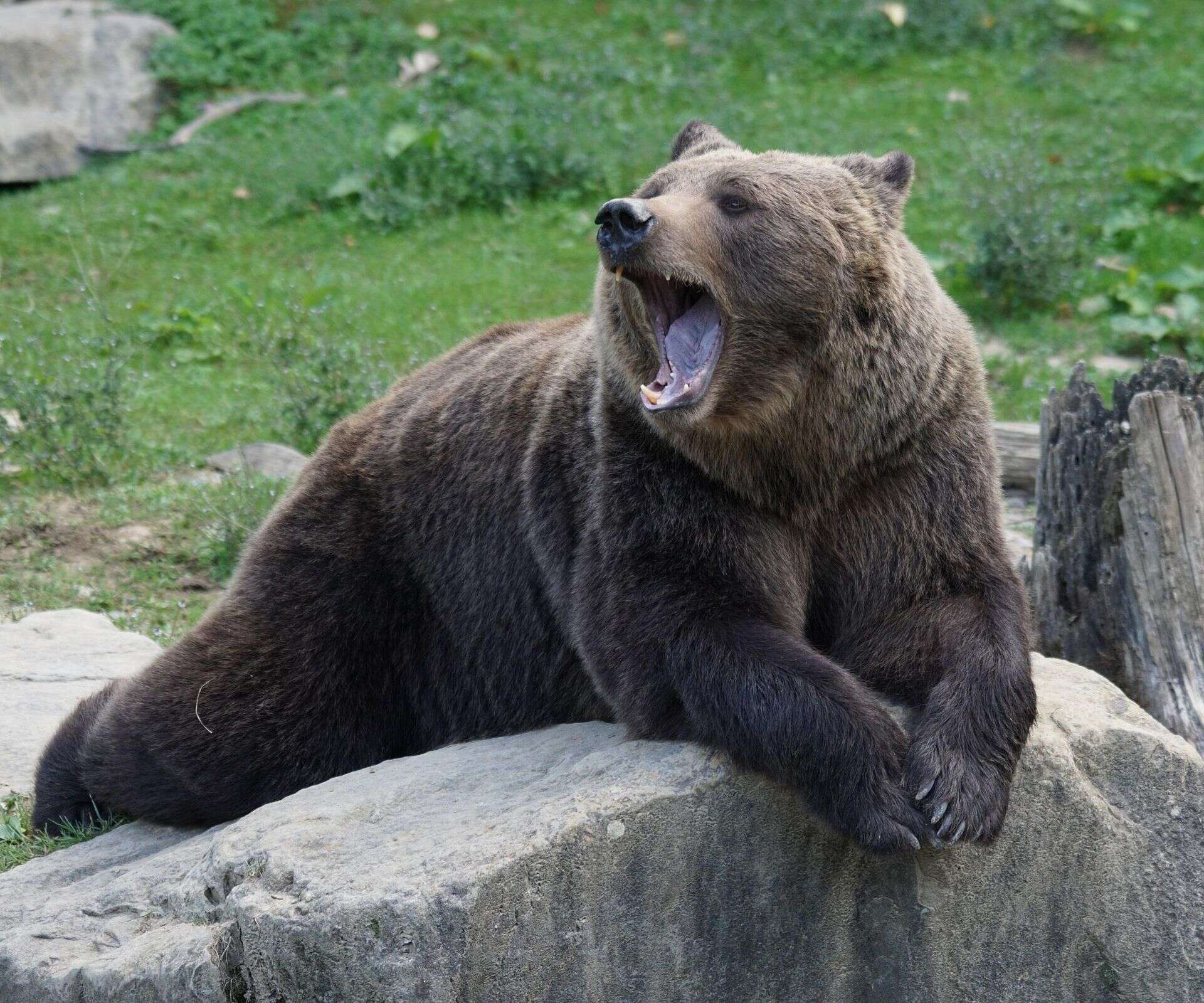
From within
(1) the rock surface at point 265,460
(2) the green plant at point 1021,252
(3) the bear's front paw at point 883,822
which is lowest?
(1) the rock surface at point 265,460

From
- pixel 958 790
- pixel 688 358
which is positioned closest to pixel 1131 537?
pixel 958 790

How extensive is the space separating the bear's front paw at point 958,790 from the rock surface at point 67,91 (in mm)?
11890

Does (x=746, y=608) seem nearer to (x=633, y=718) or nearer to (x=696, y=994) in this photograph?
(x=633, y=718)

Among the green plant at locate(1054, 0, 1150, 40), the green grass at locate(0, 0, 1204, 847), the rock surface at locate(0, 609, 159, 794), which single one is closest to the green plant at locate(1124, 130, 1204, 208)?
the green grass at locate(0, 0, 1204, 847)

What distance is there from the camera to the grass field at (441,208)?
8.29m

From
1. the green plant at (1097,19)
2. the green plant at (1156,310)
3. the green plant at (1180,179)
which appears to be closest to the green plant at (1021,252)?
the green plant at (1156,310)

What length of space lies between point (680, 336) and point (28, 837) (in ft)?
9.79

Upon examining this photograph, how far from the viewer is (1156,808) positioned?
4.06 meters

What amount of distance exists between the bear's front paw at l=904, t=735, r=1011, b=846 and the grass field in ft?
13.6

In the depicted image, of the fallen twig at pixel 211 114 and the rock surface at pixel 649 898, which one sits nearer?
the rock surface at pixel 649 898

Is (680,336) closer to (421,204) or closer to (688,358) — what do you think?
(688,358)

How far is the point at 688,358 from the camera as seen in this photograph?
410 cm

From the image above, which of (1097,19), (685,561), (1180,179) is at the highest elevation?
(685,561)

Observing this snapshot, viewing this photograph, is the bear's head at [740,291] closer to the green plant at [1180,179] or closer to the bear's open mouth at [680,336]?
the bear's open mouth at [680,336]
